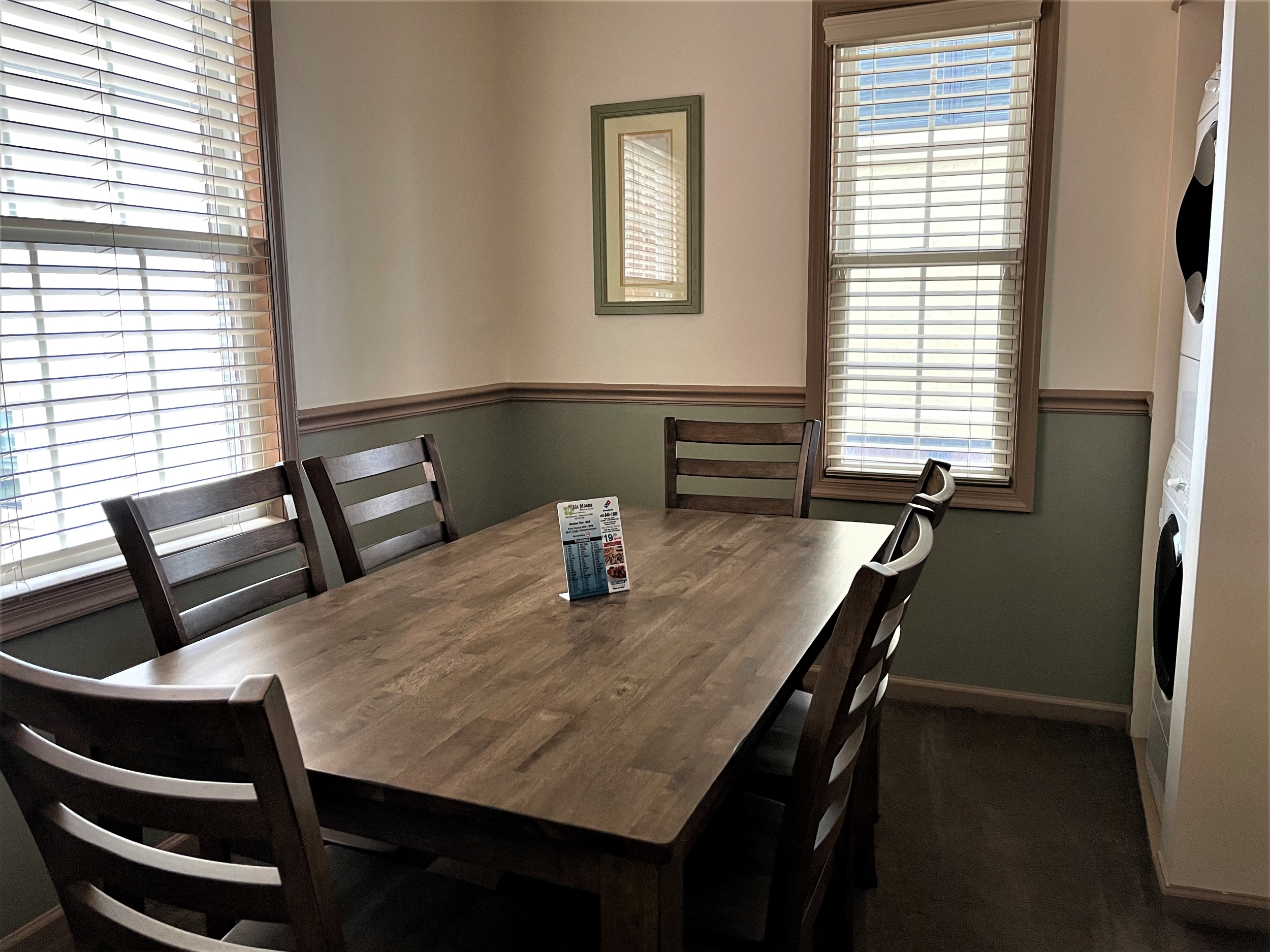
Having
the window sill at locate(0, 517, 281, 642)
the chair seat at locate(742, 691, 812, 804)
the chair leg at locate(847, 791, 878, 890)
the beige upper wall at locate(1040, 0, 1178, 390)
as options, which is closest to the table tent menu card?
the chair seat at locate(742, 691, 812, 804)

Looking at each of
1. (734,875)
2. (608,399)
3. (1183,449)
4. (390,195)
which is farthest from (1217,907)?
(390,195)

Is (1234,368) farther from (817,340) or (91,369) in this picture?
(91,369)

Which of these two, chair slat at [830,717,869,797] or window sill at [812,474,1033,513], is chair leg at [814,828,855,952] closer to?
chair slat at [830,717,869,797]

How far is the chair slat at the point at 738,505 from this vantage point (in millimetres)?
2684

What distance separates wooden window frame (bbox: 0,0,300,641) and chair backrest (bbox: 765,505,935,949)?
1.59 metres

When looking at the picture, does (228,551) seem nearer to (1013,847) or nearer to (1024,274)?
(1013,847)

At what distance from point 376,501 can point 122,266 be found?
0.77 m

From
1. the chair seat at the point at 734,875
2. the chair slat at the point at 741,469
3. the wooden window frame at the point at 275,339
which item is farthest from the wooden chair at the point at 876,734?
the wooden window frame at the point at 275,339

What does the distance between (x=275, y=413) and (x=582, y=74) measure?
5.98 ft

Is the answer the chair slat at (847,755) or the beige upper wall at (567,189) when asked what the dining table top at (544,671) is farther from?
the beige upper wall at (567,189)

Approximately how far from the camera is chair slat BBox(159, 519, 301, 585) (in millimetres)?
1663

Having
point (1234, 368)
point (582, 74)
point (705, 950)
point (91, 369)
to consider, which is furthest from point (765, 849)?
point (582, 74)

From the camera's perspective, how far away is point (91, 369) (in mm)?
2033

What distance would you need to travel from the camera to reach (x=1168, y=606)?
2.41m
